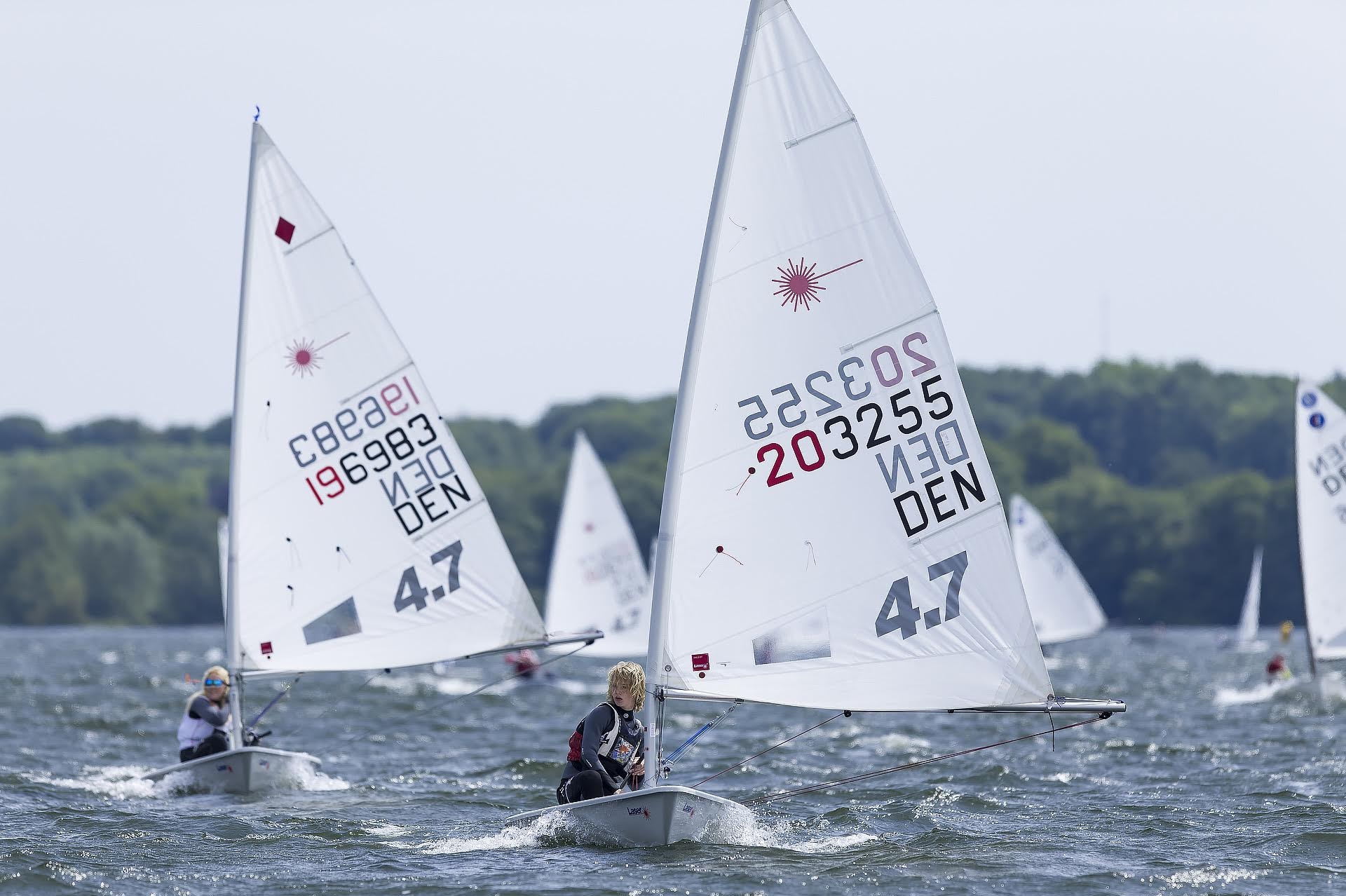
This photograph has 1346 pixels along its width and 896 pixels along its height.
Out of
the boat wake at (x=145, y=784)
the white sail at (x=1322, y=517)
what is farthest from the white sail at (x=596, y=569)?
the boat wake at (x=145, y=784)

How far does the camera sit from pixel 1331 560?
94.0 ft

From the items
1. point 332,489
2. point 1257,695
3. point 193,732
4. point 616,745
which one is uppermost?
point 332,489

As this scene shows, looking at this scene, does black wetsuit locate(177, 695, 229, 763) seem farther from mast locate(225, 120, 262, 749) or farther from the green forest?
the green forest

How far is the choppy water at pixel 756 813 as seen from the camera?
38.7 ft

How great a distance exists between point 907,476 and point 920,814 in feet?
13.7

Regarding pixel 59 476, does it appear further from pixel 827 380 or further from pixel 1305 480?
pixel 827 380

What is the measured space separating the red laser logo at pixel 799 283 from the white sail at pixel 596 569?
24.7 metres

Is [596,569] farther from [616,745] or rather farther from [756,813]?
[616,745]

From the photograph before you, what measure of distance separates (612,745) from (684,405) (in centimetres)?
234

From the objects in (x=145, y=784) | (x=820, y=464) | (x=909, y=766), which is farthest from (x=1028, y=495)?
(x=820, y=464)

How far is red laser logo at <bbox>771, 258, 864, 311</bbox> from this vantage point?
40.3 ft

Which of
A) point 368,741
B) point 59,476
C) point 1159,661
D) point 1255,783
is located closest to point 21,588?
point 59,476

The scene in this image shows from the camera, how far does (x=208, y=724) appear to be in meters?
16.6

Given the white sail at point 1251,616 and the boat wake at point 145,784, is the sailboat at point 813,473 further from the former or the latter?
the white sail at point 1251,616
